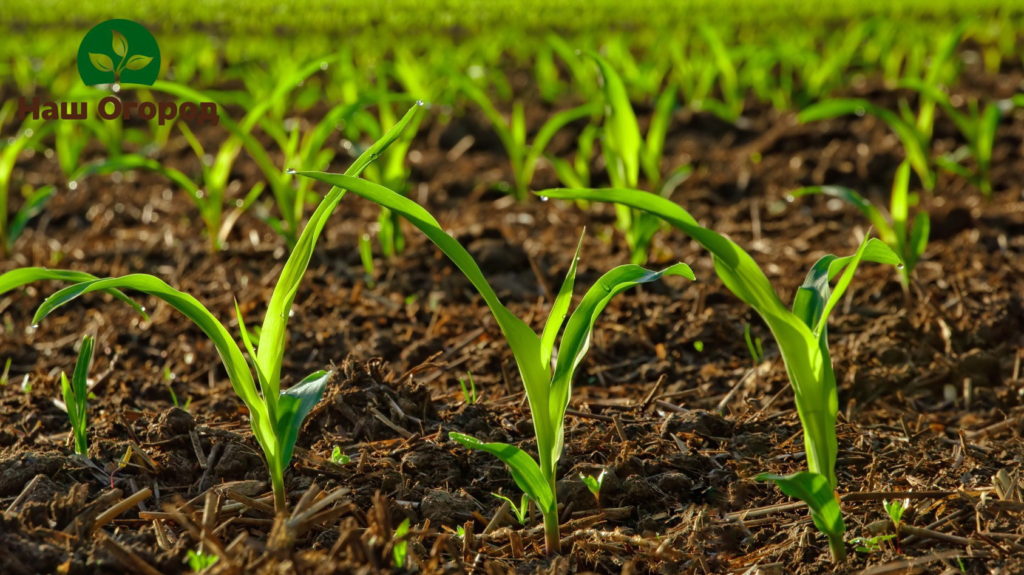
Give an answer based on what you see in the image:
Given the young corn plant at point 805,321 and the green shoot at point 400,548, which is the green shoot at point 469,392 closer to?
the green shoot at point 400,548

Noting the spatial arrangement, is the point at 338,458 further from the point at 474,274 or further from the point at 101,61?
the point at 101,61

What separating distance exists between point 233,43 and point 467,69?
120 inches

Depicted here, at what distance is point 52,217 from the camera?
3695 mm

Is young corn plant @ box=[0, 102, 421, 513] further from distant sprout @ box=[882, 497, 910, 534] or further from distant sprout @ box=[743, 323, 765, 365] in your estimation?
distant sprout @ box=[743, 323, 765, 365]

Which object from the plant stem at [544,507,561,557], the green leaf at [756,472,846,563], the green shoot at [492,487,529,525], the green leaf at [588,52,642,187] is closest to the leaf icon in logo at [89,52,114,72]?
the green leaf at [588,52,642,187]

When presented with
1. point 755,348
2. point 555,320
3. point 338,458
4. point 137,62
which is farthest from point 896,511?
point 137,62

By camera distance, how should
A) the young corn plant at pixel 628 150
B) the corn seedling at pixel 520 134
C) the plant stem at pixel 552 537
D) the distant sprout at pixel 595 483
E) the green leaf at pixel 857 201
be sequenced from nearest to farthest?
the plant stem at pixel 552 537, the distant sprout at pixel 595 483, the green leaf at pixel 857 201, the young corn plant at pixel 628 150, the corn seedling at pixel 520 134

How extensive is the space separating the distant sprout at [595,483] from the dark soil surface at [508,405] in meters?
0.02

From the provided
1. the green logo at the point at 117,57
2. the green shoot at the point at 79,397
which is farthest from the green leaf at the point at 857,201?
the green logo at the point at 117,57

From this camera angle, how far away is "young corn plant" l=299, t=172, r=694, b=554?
Result: 1.24 meters

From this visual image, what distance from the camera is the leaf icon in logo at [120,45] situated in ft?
11.4

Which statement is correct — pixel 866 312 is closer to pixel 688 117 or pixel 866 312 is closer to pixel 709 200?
pixel 709 200

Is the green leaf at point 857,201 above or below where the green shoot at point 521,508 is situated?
above

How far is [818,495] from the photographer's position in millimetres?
1269
